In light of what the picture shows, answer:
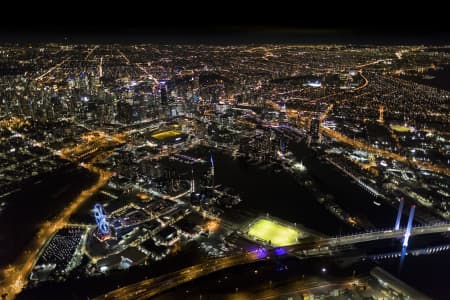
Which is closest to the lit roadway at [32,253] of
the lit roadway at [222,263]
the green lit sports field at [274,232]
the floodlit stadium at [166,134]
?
the lit roadway at [222,263]

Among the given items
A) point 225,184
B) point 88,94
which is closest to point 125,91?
point 88,94

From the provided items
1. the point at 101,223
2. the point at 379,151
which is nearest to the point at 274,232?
the point at 101,223

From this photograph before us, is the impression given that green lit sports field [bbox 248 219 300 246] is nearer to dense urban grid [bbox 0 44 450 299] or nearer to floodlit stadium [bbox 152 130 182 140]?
dense urban grid [bbox 0 44 450 299]

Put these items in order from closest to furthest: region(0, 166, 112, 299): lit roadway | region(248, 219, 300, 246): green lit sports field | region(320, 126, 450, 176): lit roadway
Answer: region(0, 166, 112, 299): lit roadway
region(248, 219, 300, 246): green lit sports field
region(320, 126, 450, 176): lit roadway

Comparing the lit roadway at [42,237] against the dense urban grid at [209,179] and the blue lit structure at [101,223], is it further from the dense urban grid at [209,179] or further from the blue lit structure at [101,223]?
the blue lit structure at [101,223]

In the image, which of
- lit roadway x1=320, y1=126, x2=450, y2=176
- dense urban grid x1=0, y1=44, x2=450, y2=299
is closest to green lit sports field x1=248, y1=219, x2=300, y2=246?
dense urban grid x1=0, y1=44, x2=450, y2=299

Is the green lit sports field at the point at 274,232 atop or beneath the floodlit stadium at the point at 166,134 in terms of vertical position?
beneath
